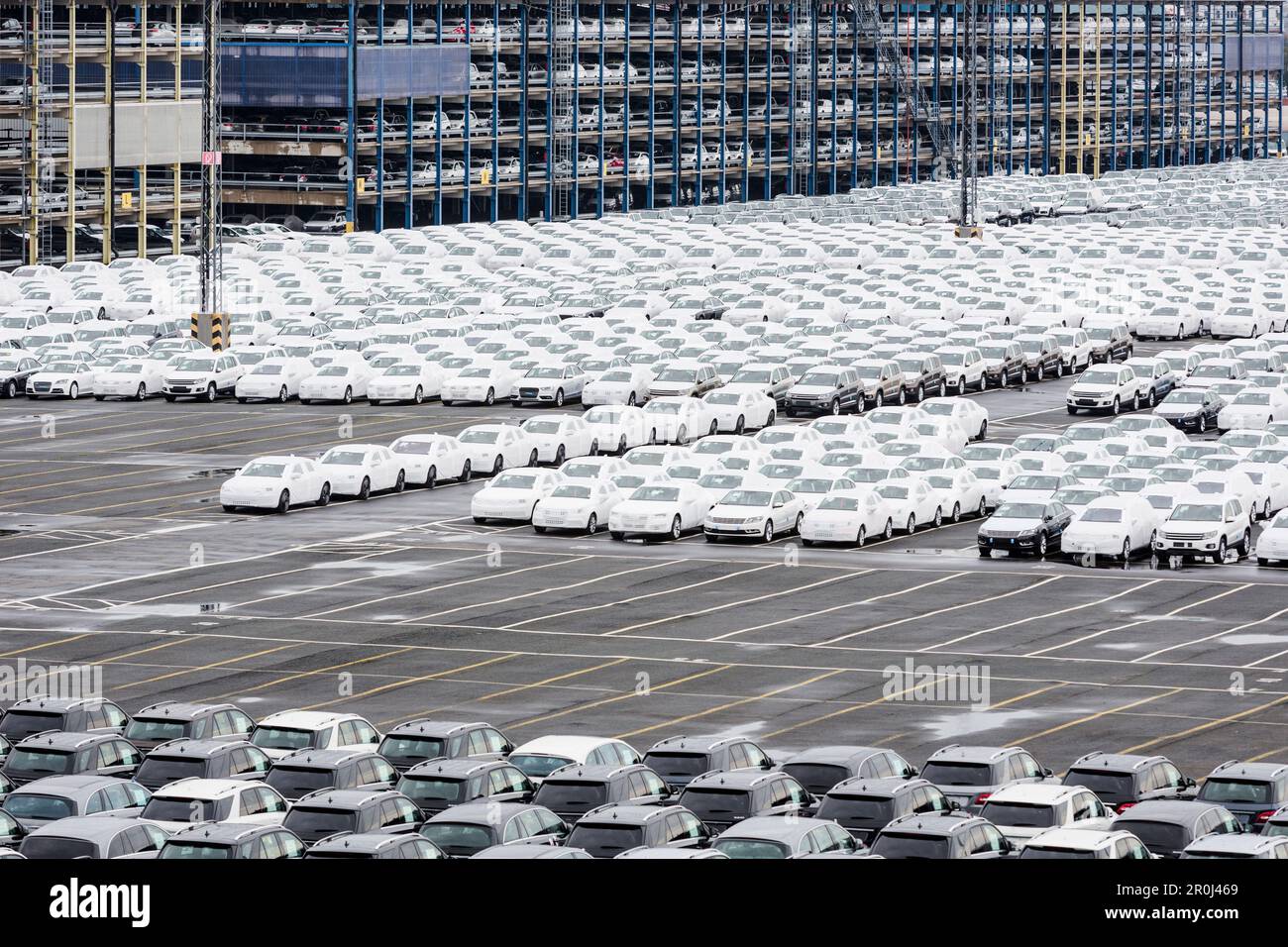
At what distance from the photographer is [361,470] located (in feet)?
190

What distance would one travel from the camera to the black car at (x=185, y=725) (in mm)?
30578

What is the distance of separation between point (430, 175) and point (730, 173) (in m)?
27.6

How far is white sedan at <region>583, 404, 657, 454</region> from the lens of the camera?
6456 cm

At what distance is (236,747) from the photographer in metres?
28.3

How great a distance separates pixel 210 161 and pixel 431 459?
68.4ft

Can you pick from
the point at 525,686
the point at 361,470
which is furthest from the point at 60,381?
the point at 525,686

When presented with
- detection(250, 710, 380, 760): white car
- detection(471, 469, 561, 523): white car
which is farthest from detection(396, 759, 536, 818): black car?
detection(471, 469, 561, 523): white car

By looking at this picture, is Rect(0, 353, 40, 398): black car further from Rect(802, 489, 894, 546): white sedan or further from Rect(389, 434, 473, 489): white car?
Rect(802, 489, 894, 546): white sedan

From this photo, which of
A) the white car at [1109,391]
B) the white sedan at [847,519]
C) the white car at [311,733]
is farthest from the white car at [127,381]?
the white car at [311,733]

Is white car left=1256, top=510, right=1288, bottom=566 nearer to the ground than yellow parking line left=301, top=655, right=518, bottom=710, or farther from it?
farther from it

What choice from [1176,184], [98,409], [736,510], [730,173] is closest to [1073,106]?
[1176,184]

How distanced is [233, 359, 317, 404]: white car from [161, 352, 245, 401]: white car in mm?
513

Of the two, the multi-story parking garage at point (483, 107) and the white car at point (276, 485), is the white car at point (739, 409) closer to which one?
the white car at point (276, 485)
